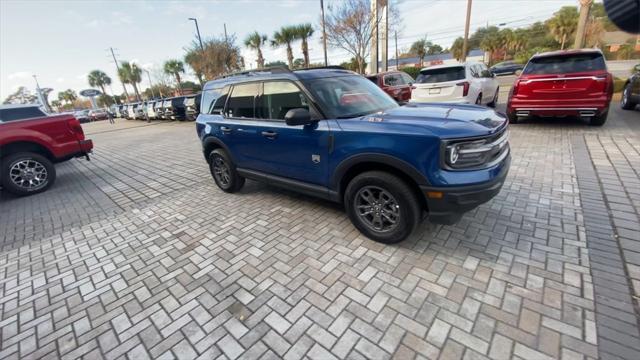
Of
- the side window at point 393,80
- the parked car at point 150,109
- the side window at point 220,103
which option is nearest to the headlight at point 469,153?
the side window at point 220,103

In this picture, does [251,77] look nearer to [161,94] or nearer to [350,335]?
[350,335]

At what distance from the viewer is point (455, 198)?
2.31 meters

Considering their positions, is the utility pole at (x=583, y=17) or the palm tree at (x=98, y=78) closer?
the utility pole at (x=583, y=17)

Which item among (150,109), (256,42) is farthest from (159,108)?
(256,42)

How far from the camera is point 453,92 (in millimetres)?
7109

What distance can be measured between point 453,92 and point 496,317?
649 cm

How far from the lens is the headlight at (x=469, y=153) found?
2273mm

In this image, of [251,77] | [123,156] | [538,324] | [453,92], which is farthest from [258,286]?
[123,156]

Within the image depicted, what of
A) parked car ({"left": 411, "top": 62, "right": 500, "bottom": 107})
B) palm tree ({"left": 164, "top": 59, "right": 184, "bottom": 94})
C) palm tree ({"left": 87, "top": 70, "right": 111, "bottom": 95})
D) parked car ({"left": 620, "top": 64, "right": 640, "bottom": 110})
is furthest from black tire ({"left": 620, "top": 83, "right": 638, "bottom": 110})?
palm tree ({"left": 87, "top": 70, "right": 111, "bottom": 95})

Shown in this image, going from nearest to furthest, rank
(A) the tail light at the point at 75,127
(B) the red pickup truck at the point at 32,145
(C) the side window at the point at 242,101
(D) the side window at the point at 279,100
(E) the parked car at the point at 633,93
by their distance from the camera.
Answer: (D) the side window at the point at 279,100
(C) the side window at the point at 242,101
(B) the red pickup truck at the point at 32,145
(A) the tail light at the point at 75,127
(E) the parked car at the point at 633,93

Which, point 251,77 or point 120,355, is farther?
point 251,77

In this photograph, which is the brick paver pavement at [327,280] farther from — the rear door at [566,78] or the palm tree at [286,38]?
the palm tree at [286,38]

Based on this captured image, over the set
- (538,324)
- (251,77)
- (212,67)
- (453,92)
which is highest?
(212,67)

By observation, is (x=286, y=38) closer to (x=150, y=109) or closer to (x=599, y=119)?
(x=150, y=109)
